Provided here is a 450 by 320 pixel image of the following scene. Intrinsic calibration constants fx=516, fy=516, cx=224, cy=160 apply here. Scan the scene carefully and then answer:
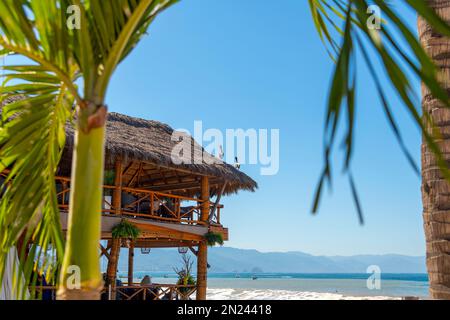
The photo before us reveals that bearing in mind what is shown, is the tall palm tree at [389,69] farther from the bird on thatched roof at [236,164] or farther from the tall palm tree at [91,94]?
the bird on thatched roof at [236,164]

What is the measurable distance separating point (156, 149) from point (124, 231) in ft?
6.51

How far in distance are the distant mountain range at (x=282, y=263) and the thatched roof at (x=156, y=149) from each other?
133 meters

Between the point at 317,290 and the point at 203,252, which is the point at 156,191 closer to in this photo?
the point at 203,252

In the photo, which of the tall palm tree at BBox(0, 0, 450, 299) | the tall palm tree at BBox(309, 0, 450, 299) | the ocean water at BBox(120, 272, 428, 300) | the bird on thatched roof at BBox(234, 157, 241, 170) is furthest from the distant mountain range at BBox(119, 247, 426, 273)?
the tall palm tree at BBox(309, 0, 450, 299)

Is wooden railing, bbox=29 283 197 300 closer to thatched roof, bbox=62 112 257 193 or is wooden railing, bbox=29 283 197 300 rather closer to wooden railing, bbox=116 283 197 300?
wooden railing, bbox=116 283 197 300

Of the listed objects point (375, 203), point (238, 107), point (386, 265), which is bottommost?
point (386, 265)

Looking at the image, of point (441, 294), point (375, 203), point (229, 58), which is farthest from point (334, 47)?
point (375, 203)

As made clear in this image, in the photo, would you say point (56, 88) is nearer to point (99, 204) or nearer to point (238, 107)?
point (99, 204)

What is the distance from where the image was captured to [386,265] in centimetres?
14612

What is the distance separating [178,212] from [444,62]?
8191 mm

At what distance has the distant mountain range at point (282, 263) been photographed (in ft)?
481

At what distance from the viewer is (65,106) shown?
1961 mm

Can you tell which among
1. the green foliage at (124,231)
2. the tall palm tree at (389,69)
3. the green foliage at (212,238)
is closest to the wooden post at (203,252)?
the green foliage at (212,238)

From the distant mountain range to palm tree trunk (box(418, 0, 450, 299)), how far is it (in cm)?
14207
